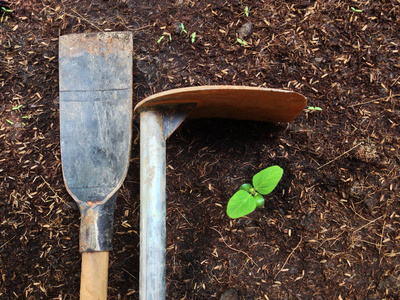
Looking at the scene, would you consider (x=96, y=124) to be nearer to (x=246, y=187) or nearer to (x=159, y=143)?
(x=159, y=143)

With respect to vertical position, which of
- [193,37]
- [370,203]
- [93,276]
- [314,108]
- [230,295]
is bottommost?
[230,295]

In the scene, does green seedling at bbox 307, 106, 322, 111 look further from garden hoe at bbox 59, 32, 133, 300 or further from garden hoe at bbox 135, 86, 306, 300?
garden hoe at bbox 59, 32, 133, 300

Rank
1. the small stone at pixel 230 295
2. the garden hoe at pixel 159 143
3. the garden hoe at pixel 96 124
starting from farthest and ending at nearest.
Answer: the small stone at pixel 230 295
the garden hoe at pixel 96 124
the garden hoe at pixel 159 143

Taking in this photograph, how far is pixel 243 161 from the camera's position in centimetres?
179

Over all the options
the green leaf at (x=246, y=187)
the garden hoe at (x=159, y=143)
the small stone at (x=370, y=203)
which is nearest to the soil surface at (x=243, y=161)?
the small stone at (x=370, y=203)

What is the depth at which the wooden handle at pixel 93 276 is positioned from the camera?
5.03ft

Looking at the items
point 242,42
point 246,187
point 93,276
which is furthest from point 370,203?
point 93,276

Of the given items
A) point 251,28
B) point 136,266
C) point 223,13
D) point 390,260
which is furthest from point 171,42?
point 390,260

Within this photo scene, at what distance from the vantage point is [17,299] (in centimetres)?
178

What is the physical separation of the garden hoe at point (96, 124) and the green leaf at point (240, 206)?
54cm

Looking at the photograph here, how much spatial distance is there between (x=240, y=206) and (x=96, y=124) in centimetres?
80

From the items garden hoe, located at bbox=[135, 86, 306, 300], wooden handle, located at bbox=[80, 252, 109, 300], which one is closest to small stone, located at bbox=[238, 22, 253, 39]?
garden hoe, located at bbox=[135, 86, 306, 300]

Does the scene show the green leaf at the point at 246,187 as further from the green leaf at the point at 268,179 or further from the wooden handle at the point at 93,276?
the wooden handle at the point at 93,276

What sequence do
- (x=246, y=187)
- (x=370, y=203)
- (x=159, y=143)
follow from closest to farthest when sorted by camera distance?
(x=159, y=143)
(x=246, y=187)
(x=370, y=203)
